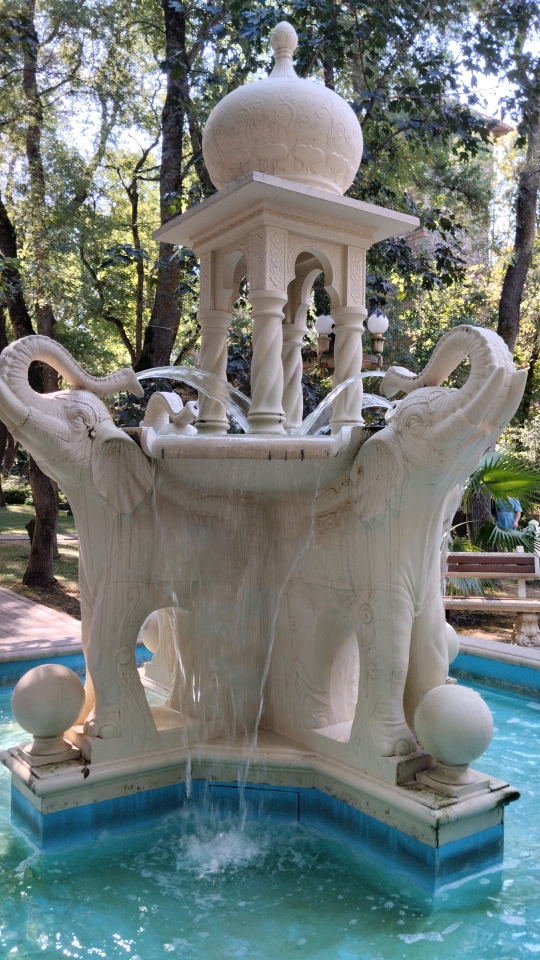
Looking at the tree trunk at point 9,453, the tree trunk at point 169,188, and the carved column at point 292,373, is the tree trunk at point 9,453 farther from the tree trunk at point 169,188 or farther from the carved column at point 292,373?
the carved column at point 292,373

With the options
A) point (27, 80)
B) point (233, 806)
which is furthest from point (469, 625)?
point (27, 80)

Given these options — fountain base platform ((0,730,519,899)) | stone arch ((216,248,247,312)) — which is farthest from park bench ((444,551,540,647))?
stone arch ((216,248,247,312))

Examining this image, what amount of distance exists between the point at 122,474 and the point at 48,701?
1.07 metres

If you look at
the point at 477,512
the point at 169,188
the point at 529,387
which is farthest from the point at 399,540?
the point at 529,387

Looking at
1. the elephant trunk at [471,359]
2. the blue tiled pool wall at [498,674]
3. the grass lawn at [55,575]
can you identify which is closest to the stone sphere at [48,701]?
the elephant trunk at [471,359]

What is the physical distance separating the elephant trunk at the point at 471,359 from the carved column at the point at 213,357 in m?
1.42

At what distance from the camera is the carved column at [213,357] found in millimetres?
4492

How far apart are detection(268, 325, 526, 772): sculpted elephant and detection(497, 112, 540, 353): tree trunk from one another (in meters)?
7.64

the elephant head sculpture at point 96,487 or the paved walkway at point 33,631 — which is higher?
the elephant head sculpture at point 96,487

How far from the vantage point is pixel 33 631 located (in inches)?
276

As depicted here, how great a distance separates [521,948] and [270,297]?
2939 millimetres

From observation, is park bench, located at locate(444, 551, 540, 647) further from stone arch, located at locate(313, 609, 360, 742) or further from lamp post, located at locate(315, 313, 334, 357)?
stone arch, located at locate(313, 609, 360, 742)

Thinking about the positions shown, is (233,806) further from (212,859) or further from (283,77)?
(283,77)

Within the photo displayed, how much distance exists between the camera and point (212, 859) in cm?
324
